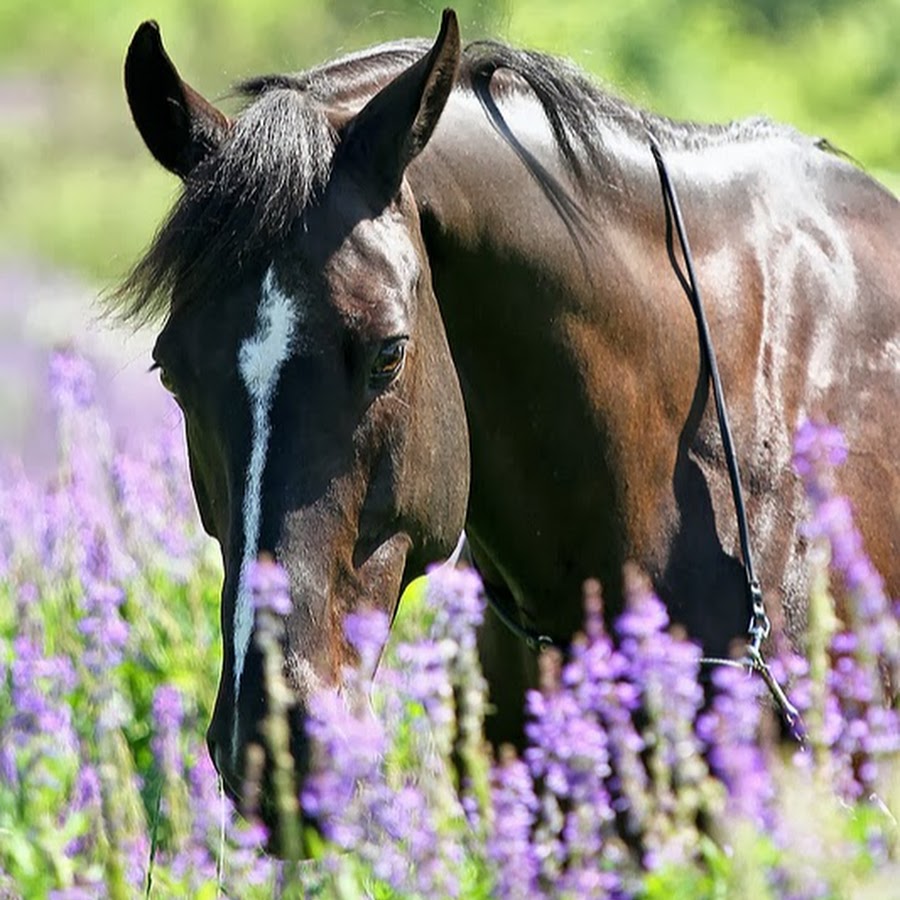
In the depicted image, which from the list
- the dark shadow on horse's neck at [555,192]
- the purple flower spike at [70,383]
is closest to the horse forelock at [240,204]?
the dark shadow on horse's neck at [555,192]

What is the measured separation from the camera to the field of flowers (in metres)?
2.23

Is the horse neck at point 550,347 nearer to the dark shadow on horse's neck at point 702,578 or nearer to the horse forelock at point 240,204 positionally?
the dark shadow on horse's neck at point 702,578

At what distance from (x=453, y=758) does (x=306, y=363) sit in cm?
121

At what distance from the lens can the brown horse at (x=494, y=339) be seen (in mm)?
2637

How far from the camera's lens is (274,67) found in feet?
35.7

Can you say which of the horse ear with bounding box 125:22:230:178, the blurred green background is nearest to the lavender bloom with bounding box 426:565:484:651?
the horse ear with bounding box 125:22:230:178

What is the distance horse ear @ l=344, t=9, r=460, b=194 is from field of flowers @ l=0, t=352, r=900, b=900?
0.62m

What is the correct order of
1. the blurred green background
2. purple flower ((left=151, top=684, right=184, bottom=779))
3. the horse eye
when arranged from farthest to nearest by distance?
the blurred green background < purple flower ((left=151, top=684, right=184, bottom=779)) < the horse eye

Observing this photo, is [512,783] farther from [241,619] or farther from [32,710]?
[32,710]

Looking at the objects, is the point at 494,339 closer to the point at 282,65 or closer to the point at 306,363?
the point at 306,363

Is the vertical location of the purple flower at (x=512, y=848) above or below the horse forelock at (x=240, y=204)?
below

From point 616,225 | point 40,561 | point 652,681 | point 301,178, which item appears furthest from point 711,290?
point 40,561

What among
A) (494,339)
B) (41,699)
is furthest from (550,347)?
(41,699)

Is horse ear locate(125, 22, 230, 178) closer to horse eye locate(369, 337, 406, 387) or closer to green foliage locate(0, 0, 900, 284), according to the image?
horse eye locate(369, 337, 406, 387)
